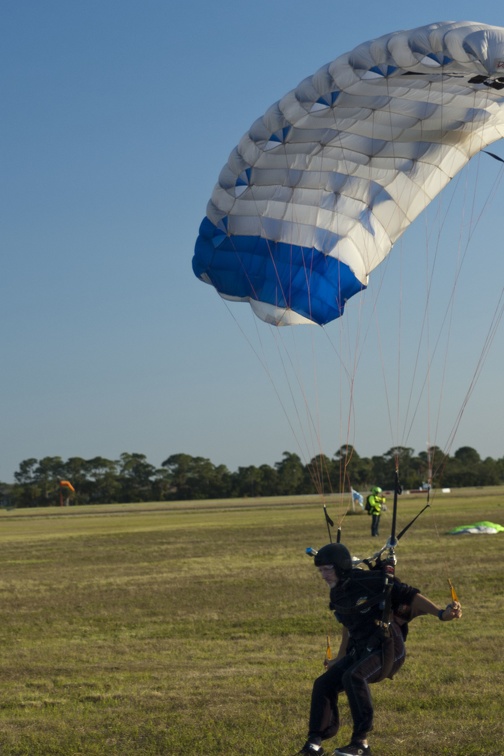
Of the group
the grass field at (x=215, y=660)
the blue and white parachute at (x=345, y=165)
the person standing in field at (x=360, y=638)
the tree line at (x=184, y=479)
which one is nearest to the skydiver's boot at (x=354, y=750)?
the person standing in field at (x=360, y=638)

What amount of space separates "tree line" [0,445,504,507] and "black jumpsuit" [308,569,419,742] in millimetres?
86395

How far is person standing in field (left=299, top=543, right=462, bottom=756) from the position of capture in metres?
5.48

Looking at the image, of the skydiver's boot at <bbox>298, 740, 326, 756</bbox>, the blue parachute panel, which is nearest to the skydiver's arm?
the skydiver's boot at <bbox>298, 740, 326, 756</bbox>

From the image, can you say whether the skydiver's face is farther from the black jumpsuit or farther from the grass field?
the grass field

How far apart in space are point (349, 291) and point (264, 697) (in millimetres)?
4753

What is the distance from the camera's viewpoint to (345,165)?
968cm

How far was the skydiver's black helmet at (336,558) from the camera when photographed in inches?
231

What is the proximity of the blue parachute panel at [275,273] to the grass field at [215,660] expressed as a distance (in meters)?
3.21

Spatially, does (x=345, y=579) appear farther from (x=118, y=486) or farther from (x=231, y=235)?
(x=118, y=486)

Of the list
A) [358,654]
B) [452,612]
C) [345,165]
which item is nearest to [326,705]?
[358,654]

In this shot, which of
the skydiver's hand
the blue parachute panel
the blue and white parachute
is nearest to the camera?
the skydiver's hand

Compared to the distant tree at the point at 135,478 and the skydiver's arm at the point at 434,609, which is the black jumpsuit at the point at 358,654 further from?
the distant tree at the point at 135,478

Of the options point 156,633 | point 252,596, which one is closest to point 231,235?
point 156,633

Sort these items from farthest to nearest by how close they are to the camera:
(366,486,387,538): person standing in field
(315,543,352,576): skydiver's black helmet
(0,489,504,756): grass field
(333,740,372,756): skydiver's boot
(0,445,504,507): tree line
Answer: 1. (0,445,504,507): tree line
2. (366,486,387,538): person standing in field
3. (0,489,504,756): grass field
4. (315,543,352,576): skydiver's black helmet
5. (333,740,372,756): skydiver's boot
